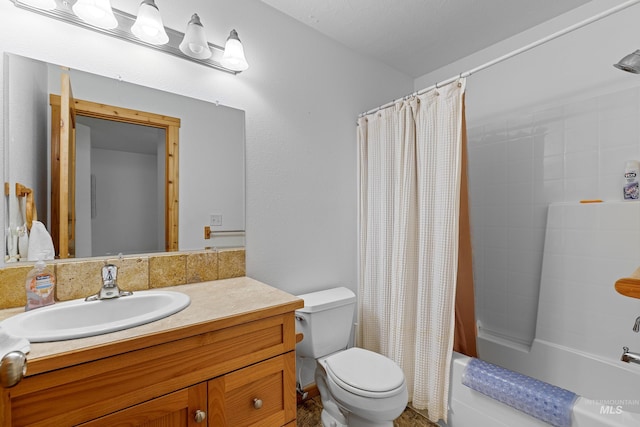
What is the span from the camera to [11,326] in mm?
820

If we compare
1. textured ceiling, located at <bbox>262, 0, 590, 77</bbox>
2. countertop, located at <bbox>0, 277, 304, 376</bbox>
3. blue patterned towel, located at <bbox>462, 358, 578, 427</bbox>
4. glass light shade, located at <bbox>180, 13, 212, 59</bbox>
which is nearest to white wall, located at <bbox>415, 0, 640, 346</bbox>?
A: textured ceiling, located at <bbox>262, 0, 590, 77</bbox>

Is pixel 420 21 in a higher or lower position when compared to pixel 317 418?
higher

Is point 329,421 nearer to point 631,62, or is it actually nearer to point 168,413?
point 168,413

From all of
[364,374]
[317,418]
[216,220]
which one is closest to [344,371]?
[364,374]

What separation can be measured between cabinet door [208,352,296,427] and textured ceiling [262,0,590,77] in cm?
187

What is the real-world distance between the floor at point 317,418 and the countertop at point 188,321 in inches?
35.6

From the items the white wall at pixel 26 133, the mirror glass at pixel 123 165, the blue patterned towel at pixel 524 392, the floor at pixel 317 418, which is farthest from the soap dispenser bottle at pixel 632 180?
the white wall at pixel 26 133

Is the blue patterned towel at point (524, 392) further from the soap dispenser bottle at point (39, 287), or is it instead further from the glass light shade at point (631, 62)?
the soap dispenser bottle at point (39, 287)

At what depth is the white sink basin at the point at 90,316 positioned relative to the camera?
0.79 m

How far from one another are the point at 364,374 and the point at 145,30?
5.97 ft

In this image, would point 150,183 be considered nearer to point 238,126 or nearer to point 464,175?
point 238,126

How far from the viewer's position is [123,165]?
1.28m

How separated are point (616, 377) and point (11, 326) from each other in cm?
260

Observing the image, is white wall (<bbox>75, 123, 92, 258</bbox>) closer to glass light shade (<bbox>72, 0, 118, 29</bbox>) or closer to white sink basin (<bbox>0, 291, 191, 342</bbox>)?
white sink basin (<bbox>0, 291, 191, 342</bbox>)
